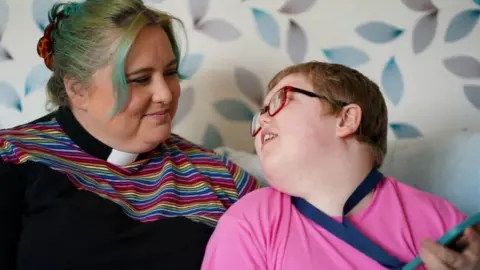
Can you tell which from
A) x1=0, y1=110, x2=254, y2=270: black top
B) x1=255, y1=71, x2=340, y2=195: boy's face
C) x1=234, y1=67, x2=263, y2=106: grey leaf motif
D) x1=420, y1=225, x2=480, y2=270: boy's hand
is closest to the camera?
x1=420, y1=225, x2=480, y2=270: boy's hand

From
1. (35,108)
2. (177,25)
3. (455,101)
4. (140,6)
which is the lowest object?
(35,108)

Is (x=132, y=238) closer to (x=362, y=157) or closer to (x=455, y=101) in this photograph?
(x=362, y=157)

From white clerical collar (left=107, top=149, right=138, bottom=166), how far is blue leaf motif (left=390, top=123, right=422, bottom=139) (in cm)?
84

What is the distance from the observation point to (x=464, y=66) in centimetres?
177

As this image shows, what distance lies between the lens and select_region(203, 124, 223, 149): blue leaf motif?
1.91 metres

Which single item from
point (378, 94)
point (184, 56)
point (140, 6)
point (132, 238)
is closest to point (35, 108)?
point (184, 56)

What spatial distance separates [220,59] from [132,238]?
30.2 inches

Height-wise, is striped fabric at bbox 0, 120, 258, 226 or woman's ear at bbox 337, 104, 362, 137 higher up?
woman's ear at bbox 337, 104, 362, 137

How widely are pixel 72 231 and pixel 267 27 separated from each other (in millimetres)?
903

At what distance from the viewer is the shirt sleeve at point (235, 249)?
105 cm

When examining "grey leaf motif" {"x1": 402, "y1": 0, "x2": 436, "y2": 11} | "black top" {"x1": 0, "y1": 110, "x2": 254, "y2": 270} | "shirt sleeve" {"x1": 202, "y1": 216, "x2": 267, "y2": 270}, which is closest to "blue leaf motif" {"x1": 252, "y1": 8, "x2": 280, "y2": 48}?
"grey leaf motif" {"x1": 402, "y1": 0, "x2": 436, "y2": 11}

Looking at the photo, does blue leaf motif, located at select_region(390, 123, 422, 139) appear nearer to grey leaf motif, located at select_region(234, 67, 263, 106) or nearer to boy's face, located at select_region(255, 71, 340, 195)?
grey leaf motif, located at select_region(234, 67, 263, 106)

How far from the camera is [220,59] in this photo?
186 centimetres

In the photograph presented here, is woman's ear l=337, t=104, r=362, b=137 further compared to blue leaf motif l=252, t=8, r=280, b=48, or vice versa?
blue leaf motif l=252, t=8, r=280, b=48
